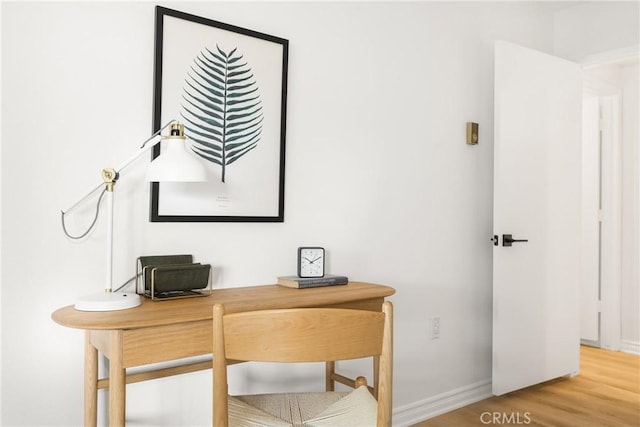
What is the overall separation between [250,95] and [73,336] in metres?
1.11

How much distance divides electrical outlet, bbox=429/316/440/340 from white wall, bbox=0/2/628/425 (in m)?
0.04

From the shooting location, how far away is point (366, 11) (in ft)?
8.40

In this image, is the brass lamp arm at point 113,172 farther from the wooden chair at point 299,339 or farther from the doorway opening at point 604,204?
the doorway opening at point 604,204

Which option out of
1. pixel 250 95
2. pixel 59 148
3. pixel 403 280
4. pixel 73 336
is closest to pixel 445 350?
pixel 403 280

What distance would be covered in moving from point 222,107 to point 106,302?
0.88 meters

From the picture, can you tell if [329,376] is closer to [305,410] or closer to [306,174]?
[305,410]

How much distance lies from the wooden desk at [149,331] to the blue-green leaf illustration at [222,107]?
0.57m

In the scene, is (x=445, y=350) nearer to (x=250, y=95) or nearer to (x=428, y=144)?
(x=428, y=144)

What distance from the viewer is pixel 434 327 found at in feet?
9.33

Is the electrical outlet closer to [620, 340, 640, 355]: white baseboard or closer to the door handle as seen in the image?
the door handle

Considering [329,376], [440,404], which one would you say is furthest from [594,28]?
[329,376]

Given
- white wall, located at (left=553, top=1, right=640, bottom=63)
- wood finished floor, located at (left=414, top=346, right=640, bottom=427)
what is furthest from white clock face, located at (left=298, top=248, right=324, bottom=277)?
white wall, located at (left=553, top=1, right=640, bottom=63)

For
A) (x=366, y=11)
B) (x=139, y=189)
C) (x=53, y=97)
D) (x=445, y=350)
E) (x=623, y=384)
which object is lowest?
(x=623, y=384)

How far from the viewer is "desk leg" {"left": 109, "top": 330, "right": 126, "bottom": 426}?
56.7 inches
